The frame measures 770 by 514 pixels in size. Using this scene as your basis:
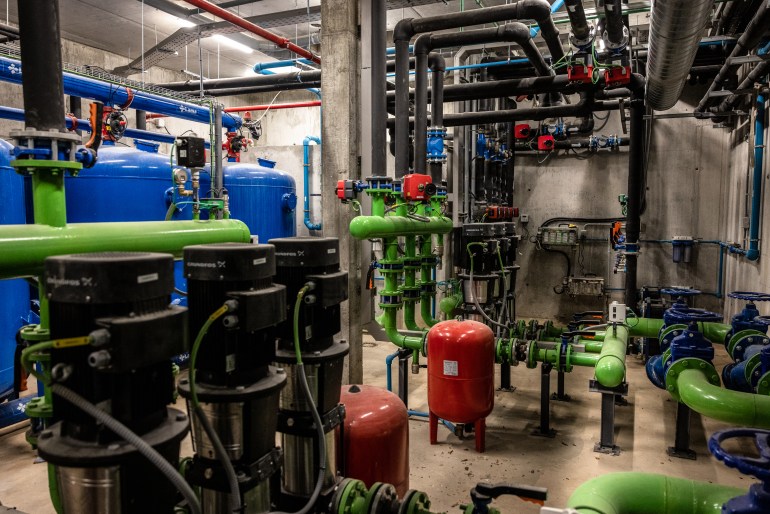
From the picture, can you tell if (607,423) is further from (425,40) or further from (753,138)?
(753,138)

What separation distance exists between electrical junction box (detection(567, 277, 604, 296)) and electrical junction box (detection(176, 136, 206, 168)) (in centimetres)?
538

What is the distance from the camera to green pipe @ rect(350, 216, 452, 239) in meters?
3.19

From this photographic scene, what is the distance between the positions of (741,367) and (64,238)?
3.06 metres

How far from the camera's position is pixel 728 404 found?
2176 mm

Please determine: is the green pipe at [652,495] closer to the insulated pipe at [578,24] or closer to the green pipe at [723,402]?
the green pipe at [723,402]

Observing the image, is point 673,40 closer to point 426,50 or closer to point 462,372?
point 426,50

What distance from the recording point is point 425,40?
4211 mm

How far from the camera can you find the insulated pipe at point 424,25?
3.89 m

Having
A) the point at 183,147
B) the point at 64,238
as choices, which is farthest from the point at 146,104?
the point at 64,238

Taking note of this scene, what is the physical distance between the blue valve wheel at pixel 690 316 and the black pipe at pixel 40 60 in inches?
141

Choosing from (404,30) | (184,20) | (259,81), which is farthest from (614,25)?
(184,20)

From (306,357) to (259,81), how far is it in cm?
577

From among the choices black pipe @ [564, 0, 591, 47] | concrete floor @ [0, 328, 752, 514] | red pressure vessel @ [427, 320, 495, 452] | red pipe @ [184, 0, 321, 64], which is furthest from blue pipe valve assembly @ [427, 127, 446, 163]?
red pipe @ [184, 0, 321, 64]

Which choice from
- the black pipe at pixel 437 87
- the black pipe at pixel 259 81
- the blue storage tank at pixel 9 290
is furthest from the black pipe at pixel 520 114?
the blue storage tank at pixel 9 290
